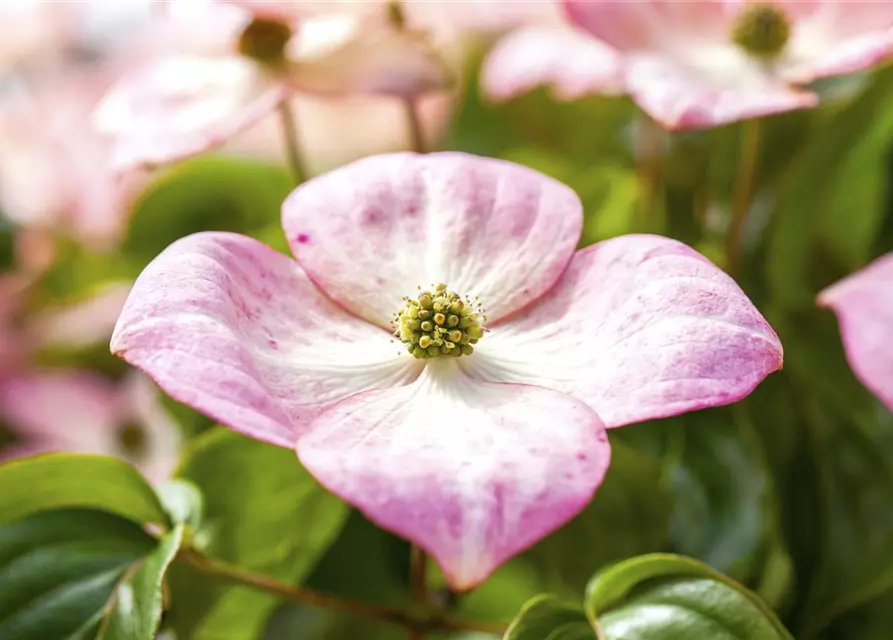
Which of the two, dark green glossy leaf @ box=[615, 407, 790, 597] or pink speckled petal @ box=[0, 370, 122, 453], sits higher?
dark green glossy leaf @ box=[615, 407, 790, 597]

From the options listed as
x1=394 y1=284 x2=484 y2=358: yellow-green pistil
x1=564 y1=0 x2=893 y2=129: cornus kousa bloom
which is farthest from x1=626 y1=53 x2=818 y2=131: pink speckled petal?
x1=394 y1=284 x2=484 y2=358: yellow-green pistil

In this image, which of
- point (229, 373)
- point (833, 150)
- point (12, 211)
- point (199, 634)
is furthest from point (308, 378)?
point (12, 211)

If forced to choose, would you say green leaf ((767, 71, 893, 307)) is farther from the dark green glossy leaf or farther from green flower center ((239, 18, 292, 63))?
green flower center ((239, 18, 292, 63))

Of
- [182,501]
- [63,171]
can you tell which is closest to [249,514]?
[182,501]

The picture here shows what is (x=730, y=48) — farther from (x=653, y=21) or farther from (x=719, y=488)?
(x=719, y=488)

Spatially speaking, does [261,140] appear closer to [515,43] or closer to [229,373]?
[515,43]

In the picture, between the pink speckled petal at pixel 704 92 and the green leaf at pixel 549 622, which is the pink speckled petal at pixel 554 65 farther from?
the green leaf at pixel 549 622

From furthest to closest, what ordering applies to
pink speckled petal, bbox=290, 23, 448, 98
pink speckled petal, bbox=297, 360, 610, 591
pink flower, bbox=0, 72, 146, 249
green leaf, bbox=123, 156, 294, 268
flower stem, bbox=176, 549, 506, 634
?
pink flower, bbox=0, 72, 146, 249, green leaf, bbox=123, 156, 294, 268, pink speckled petal, bbox=290, 23, 448, 98, flower stem, bbox=176, 549, 506, 634, pink speckled petal, bbox=297, 360, 610, 591
